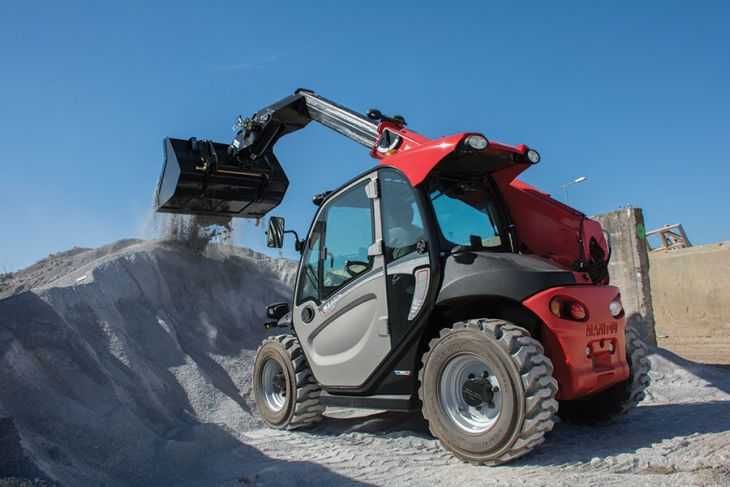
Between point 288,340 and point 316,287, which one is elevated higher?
point 316,287

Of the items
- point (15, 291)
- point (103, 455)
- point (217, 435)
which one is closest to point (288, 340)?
point (217, 435)

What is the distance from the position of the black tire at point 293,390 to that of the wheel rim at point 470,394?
78.9 inches

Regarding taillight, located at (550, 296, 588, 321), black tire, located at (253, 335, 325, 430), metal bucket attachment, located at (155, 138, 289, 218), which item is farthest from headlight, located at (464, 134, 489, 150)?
metal bucket attachment, located at (155, 138, 289, 218)

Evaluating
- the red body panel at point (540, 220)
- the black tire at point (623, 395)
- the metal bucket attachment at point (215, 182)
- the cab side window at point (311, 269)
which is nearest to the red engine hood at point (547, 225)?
the red body panel at point (540, 220)

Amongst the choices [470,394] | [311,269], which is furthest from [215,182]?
[470,394]

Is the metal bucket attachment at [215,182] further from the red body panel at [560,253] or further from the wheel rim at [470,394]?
the wheel rim at [470,394]

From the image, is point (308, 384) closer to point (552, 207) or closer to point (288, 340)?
point (288, 340)

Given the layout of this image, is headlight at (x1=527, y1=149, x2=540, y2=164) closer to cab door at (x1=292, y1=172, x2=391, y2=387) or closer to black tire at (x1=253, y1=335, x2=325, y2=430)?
cab door at (x1=292, y1=172, x2=391, y2=387)

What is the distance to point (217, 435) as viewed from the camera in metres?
6.12

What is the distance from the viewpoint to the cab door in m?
5.59

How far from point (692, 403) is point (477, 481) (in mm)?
4006

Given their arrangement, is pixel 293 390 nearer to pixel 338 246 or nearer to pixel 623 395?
pixel 338 246

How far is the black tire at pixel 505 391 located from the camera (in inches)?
170

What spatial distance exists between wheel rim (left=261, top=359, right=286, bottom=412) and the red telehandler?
0.02 m
